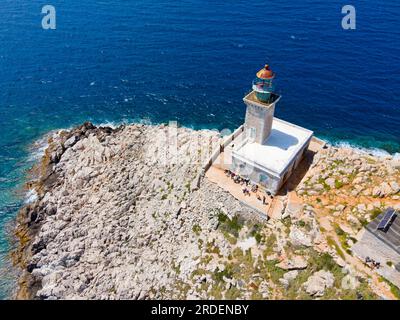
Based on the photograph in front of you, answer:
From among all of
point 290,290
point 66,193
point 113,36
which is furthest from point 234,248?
point 113,36

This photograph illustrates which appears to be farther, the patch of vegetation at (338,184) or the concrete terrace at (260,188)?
the patch of vegetation at (338,184)

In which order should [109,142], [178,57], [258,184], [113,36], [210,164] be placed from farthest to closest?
[113,36]
[178,57]
[109,142]
[210,164]
[258,184]

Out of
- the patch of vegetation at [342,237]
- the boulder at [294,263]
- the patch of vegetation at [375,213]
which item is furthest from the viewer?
the patch of vegetation at [375,213]

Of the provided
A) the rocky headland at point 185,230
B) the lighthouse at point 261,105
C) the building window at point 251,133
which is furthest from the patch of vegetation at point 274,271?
the building window at point 251,133

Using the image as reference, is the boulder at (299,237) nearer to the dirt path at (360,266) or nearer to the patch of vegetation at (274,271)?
the dirt path at (360,266)

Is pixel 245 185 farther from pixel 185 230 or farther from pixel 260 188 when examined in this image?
pixel 185 230

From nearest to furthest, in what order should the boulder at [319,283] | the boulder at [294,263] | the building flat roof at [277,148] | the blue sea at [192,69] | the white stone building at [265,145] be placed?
1. the boulder at [319,283]
2. the boulder at [294,263]
3. the white stone building at [265,145]
4. the building flat roof at [277,148]
5. the blue sea at [192,69]

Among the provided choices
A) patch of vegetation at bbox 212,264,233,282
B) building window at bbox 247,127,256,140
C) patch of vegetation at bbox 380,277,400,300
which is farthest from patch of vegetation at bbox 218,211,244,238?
patch of vegetation at bbox 380,277,400,300

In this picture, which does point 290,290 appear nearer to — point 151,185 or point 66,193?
point 151,185
